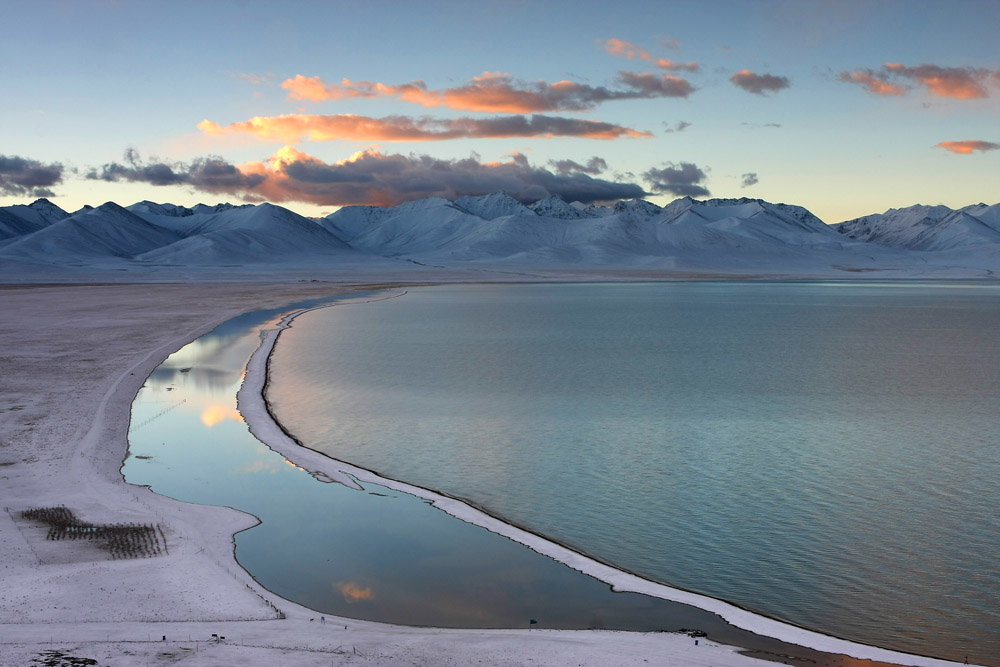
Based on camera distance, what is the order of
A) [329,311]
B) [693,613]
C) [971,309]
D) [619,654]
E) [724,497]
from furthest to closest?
[971,309] < [329,311] < [724,497] < [693,613] < [619,654]

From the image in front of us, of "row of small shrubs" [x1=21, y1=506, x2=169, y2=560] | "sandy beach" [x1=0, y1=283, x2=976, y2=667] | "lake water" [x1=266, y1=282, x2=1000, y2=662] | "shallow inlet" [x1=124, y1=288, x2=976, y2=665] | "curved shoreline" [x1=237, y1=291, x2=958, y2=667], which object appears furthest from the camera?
"row of small shrubs" [x1=21, y1=506, x2=169, y2=560]

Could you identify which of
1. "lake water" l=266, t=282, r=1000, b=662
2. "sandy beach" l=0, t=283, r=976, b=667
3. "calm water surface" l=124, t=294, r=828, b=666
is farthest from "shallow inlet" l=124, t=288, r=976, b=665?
"lake water" l=266, t=282, r=1000, b=662

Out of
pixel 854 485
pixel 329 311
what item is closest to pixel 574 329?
pixel 329 311

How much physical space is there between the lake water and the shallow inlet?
1165 millimetres

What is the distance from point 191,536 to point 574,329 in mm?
41208

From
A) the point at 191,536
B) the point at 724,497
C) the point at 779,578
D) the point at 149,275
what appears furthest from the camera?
the point at 149,275

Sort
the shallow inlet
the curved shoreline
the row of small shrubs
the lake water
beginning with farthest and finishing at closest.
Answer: the row of small shrubs < the lake water < the shallow inlet < the curved shoreline

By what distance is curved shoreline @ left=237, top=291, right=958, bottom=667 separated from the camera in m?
10.2

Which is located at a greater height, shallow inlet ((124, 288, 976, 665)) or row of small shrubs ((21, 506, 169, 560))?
row of small shrubs ((21, 506, 169, 560))

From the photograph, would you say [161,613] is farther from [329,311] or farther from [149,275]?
[149,275]

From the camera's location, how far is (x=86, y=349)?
35906 millimetres

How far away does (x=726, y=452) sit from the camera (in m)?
19.8

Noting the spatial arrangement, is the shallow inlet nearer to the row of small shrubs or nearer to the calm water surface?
the calm water surface

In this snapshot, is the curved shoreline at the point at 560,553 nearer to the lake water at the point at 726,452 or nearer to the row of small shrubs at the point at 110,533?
the lake water at the point at 726,452
